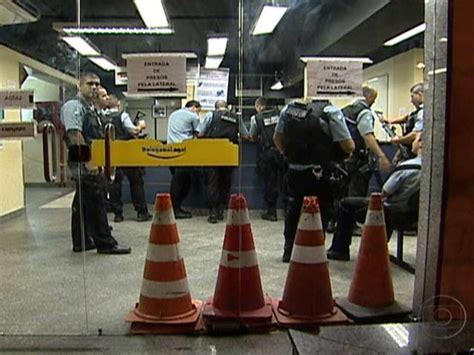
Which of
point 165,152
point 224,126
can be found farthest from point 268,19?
point 165,152

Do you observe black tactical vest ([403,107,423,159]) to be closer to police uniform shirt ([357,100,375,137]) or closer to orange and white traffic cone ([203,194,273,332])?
police uniform shirt ([357,100,375,137])

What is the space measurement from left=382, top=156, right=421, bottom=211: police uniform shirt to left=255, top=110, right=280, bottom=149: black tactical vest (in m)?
1.04

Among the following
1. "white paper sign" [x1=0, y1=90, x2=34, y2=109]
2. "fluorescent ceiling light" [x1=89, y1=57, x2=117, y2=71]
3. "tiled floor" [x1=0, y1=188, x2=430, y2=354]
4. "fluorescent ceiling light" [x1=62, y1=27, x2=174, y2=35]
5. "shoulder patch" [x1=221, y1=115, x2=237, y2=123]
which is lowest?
"tiled floor" [x1=0, y1=188, x2=430, y2=354]

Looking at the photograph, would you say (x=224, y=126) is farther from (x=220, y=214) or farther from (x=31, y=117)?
(x=31, y=117)

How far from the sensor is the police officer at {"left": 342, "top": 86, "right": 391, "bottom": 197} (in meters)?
3.74

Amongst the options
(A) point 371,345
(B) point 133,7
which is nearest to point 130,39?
(B) point 133,7

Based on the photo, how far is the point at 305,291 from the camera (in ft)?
8.63

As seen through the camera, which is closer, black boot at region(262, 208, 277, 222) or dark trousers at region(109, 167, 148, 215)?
dark trousers at region(109, 167, 148, 215)

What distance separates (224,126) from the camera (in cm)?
359

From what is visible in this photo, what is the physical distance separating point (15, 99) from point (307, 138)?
2.07 meters

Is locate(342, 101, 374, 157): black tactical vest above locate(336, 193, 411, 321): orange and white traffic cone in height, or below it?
above

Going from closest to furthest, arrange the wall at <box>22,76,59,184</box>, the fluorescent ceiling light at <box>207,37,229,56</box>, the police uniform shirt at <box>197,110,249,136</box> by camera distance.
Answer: the police uniform shirt at <box>197,110,249,136</box>, the wall at <box>22,76,59,184</box>, the fluorescent ceiling light at <box>207,37,229,56</box>

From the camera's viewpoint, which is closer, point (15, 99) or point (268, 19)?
point (15, 99)

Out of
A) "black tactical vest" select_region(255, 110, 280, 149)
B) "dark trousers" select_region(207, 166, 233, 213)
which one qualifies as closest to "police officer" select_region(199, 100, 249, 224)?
"dark trousers" select_region(207, 166, 233, 213)
